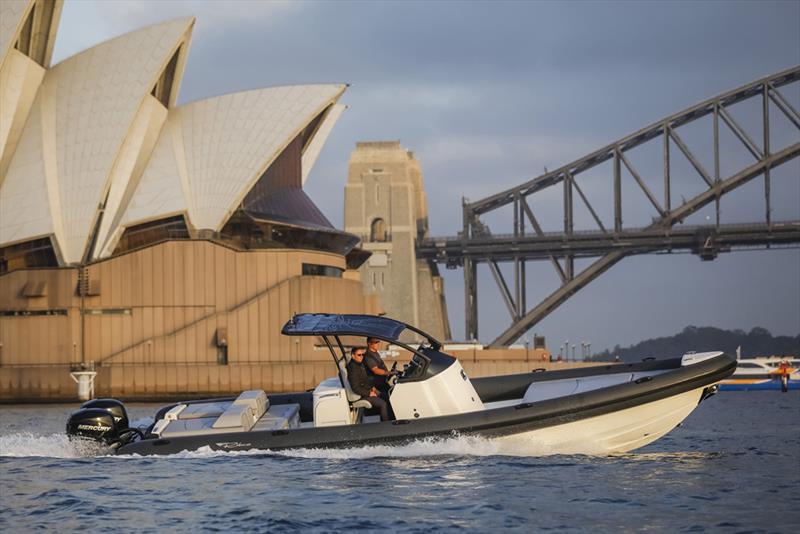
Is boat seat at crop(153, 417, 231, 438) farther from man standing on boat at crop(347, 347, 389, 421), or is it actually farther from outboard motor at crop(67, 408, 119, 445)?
man standing on boat at crop(347, 347, 389, 421)

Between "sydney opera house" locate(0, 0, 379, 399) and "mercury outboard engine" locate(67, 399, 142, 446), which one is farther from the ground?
"sydney opera house" locate(0, 0, 379, 399)

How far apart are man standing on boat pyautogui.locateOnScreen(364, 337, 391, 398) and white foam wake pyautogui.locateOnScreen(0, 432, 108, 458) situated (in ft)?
17.9

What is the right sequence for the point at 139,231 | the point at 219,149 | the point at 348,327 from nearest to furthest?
1. the point at 348,327
2. the point at 139,231
3. the point at 219,149

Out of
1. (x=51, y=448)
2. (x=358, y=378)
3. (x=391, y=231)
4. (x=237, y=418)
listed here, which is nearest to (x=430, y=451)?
(x=358, y=378)

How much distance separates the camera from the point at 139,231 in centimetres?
6994

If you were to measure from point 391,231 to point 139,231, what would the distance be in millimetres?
41640

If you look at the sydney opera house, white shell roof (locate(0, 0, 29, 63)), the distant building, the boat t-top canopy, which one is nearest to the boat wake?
the boat t-top canopy

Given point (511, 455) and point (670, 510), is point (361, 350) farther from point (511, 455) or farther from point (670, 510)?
point (670, 510)

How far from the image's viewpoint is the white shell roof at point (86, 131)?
6825 cm

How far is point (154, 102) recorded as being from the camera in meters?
71.6

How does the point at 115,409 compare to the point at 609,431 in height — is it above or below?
above

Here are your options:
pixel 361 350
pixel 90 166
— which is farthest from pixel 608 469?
pixel 90 166

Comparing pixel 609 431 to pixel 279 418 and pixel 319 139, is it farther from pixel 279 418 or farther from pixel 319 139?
pixel 319 139

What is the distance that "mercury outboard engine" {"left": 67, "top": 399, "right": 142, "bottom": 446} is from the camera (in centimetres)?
2405
